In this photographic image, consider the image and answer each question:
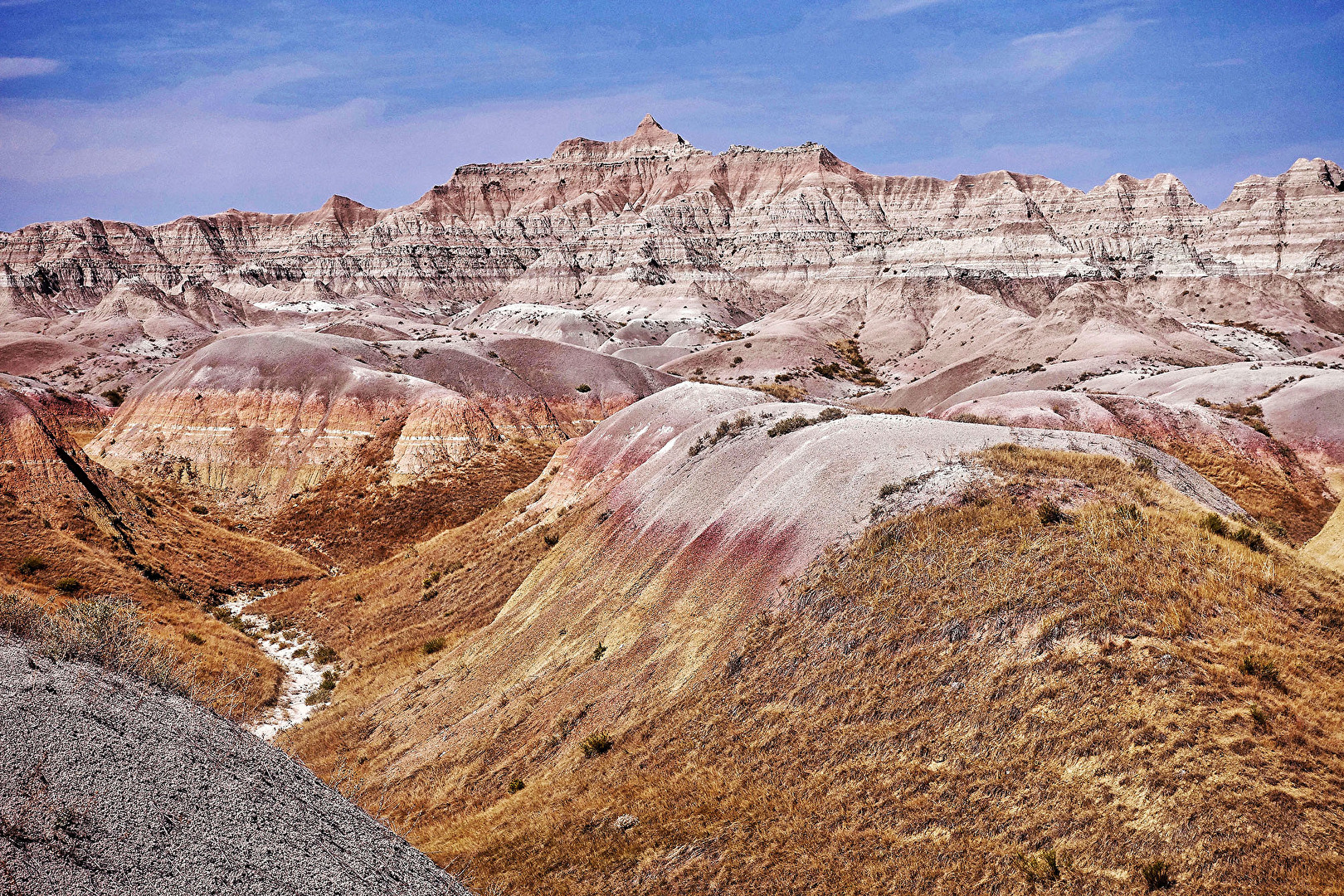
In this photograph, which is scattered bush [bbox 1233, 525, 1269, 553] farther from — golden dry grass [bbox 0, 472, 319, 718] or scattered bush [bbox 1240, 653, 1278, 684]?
golden dry grass [bbox 0, 472, 319, 718]

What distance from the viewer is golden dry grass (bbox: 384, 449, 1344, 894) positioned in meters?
9.37

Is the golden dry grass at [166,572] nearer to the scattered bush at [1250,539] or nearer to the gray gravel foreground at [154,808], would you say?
the gray gravel foreground at [154,808]

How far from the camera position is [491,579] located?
101 feet

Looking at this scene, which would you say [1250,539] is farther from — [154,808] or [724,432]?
[724,432]

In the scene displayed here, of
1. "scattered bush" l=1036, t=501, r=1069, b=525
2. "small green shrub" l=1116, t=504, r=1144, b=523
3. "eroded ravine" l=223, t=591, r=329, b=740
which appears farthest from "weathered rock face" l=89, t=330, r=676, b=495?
"small green shrub" l=1116, t=504, r=1144, b=523

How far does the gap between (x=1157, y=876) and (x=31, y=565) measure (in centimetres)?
3317

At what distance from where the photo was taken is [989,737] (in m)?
11.2

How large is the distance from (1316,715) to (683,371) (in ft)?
285

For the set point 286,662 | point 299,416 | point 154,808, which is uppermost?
point 299,416

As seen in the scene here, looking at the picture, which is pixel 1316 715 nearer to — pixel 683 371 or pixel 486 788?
pixel 486 788

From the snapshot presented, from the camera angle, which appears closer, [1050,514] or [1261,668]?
[1261,668]

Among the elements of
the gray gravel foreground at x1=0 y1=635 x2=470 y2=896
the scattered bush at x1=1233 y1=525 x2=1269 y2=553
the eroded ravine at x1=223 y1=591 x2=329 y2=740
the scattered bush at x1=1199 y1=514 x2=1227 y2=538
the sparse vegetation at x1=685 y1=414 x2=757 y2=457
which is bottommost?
the eroded ravine at x1=223 y1=591 x2=329 y2=740

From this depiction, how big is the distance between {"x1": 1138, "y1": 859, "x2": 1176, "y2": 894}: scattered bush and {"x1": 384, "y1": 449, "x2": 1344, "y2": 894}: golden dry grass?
123 mm

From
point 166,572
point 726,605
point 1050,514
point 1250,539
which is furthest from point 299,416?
point 1250,539
